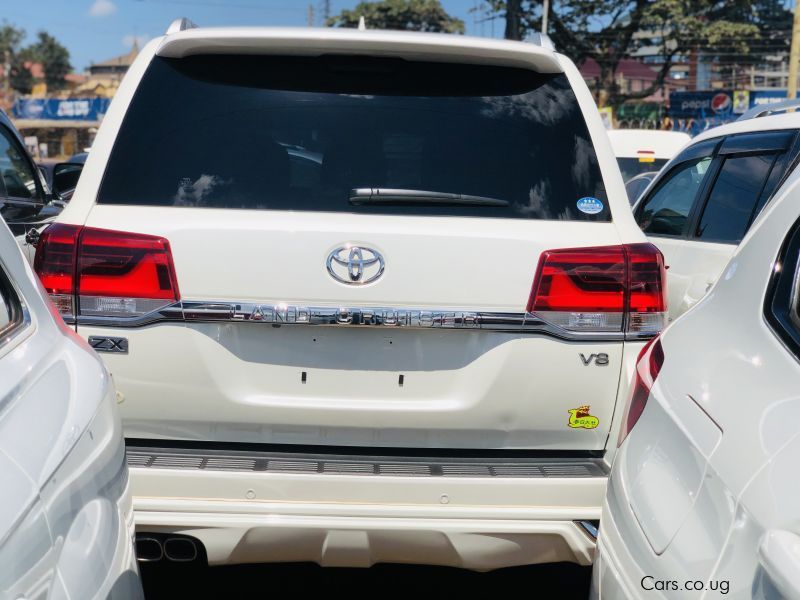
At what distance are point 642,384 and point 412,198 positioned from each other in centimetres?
97

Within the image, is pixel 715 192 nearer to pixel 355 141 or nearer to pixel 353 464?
pixel 355 141

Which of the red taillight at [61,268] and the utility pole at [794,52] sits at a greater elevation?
the red taillight at [61,268]

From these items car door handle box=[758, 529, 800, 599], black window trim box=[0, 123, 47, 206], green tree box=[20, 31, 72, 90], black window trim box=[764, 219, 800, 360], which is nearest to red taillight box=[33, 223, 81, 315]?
black window trim box=[764, 219, 800, 360]

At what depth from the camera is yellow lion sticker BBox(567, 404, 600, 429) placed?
3.14 meters

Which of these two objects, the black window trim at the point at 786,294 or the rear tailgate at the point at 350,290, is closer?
the black window trim at the point at 786,294

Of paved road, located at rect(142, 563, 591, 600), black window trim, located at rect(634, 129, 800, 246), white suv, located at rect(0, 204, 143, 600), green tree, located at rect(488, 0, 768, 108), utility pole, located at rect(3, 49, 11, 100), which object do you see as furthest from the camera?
utility pole, located at rect(3, 49, 11, 100)

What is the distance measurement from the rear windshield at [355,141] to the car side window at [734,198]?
6.40 feet

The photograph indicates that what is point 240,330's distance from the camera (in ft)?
10.0

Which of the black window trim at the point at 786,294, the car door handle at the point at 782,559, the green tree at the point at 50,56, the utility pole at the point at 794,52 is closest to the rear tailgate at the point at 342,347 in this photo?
the black window trim at the point at 786,294

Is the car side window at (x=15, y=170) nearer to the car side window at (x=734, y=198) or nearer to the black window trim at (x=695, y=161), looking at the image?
the black window trim at (x=695, y=161)

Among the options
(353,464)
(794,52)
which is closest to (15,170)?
(353,464)

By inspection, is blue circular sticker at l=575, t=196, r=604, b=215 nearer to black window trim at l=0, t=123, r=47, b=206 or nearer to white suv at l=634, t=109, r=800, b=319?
white suv at l=634, t=109, r=800, b=319

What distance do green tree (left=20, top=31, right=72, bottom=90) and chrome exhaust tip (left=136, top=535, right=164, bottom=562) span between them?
418 feet

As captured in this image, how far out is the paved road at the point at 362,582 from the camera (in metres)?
3.98
